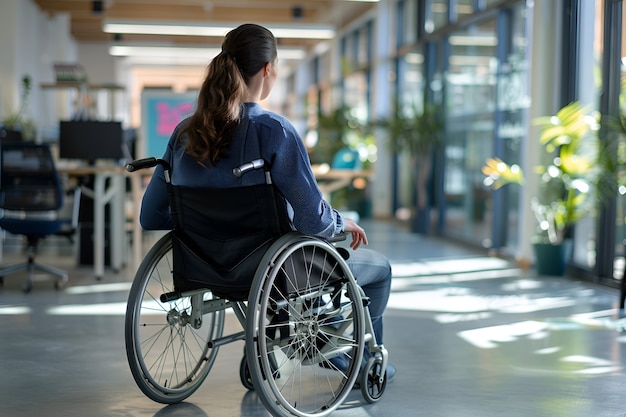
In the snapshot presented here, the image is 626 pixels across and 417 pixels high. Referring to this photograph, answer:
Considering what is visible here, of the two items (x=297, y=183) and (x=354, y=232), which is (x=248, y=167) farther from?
(x=354, y=232)

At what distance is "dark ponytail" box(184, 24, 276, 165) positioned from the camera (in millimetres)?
2635

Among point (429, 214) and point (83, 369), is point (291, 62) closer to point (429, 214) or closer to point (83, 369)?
point (429, 214)

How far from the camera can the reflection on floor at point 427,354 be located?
3.02 m

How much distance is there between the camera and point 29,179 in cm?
572

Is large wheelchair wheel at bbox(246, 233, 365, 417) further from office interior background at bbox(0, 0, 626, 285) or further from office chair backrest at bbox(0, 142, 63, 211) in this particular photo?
office chair backrest at bbox(0, 142, 63, 211)

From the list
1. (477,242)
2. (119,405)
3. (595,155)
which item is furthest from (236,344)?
(477,242)

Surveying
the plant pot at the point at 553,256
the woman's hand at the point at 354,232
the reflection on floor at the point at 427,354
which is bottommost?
the reflection on floor at the point at 427,354

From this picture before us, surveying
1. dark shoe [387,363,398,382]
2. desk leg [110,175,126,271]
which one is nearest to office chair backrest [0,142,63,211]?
desk leg [110,175,126,271]

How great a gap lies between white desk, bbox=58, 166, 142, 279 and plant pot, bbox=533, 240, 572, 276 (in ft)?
9.74

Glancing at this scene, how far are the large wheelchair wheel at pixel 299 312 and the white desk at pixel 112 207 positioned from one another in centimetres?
343

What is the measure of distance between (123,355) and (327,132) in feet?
29.7

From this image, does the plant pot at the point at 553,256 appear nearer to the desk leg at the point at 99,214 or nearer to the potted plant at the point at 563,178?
the potted plant at the point at 563,178

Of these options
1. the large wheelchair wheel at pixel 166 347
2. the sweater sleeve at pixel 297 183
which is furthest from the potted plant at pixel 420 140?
the sweater sleeve at pixel 297 183

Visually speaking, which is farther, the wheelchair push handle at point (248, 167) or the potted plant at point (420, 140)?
the potted plant at point (420, 140)
